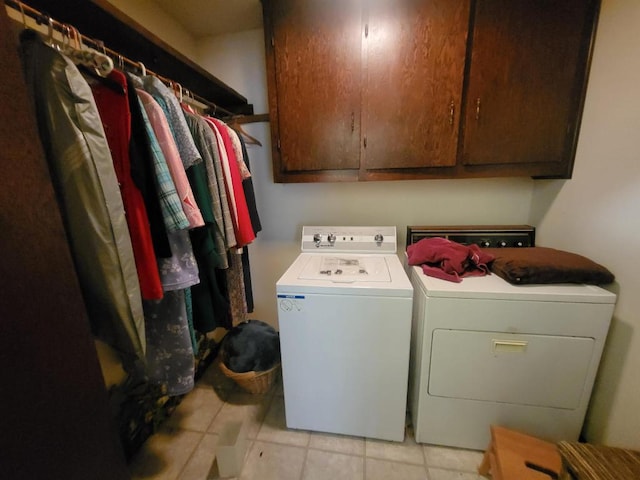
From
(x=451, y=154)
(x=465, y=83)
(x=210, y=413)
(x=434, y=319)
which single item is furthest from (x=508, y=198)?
(x=210, y=413)

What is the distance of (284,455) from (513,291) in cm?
136

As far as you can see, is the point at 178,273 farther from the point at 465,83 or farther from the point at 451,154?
the point at 465,83

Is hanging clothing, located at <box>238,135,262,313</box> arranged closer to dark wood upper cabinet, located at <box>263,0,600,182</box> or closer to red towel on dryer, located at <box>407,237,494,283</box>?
dark wood upper cabinet, located at <box>263,0,600,182</box>

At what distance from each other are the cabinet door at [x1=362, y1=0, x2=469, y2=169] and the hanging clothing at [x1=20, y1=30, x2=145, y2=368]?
1.16m

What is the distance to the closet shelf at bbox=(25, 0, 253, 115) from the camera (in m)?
0.82

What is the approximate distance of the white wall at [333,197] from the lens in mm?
1659

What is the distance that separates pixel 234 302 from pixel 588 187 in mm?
1865

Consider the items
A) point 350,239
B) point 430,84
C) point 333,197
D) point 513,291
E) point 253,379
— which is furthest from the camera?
point 333,197

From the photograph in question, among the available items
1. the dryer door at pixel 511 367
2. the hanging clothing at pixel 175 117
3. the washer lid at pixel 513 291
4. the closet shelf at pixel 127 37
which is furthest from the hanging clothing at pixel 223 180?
the dryer door at pixel 511 367

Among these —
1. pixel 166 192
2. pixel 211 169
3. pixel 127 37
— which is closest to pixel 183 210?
pixel 166 192

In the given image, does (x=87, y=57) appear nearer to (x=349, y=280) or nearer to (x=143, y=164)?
(x=143, y=164)

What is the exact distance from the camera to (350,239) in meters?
1.66

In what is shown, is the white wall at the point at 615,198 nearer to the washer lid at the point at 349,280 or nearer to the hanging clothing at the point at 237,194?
the washer lid at the point at 349,280

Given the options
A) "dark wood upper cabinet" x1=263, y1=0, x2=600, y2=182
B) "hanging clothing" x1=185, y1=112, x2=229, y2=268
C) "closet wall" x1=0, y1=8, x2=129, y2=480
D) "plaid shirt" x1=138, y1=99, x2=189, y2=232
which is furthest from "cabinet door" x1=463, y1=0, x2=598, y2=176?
"closet wall" x1=0, y1=8, x2=129, y2=480
